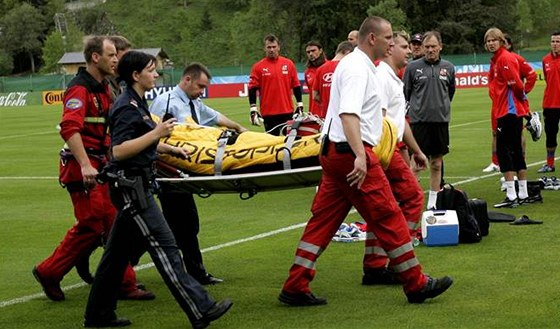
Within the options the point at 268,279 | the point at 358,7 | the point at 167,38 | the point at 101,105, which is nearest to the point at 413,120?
the point at 268,279

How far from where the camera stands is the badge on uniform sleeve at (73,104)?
30.9 feet

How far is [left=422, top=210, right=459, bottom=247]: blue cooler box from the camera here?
11.9m

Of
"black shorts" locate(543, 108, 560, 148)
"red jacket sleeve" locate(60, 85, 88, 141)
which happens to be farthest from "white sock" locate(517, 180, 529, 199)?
"red jacket sleeve" locate(60, 85, 88, 141)

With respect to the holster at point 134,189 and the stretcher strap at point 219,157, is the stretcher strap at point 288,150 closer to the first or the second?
the stretcher strap at point 219,157

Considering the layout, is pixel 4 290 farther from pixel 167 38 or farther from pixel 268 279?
pixel 167 38

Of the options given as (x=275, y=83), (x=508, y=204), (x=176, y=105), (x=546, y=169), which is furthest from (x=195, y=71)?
(x=546, y=169)

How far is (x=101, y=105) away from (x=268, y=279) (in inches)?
89.4

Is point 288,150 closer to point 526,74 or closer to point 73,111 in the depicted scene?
point 73,111

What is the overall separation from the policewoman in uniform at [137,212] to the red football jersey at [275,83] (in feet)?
34.3

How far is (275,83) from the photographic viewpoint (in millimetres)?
19156

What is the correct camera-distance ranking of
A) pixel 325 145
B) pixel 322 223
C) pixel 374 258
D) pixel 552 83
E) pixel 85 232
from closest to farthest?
1. pixel 325 145
2. pixel 322 223
3. pixel 85 232
4. pixel 374 258
5. pixel 552 83

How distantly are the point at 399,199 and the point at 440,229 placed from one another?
5.56ft

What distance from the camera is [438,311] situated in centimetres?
888

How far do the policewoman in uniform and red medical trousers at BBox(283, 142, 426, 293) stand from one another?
101 centimetres
